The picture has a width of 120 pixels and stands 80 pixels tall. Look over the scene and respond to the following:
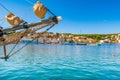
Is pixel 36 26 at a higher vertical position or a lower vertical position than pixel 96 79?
higher

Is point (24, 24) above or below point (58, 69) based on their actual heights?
above

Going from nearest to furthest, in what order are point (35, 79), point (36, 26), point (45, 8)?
point (45, 8), point (36, 26), point (35, 79)

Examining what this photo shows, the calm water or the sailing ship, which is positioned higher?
the sailing ship

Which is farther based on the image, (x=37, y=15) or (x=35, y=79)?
(x=35, y=79)

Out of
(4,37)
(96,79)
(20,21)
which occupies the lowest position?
(96,79)

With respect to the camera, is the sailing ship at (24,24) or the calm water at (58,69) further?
the calm water at (58,69)

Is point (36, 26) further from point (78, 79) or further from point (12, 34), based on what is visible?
point (78, 79)

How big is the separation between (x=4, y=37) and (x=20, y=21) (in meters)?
2.61

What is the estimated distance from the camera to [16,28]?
51.8ft

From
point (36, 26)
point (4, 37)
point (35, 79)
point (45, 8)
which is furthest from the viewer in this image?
point (35, 79)

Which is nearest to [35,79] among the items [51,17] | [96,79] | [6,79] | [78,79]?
[6,79]

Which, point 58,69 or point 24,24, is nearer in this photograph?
A: point 24,24

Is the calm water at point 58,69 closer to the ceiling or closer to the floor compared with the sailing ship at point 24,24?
closer to the floor

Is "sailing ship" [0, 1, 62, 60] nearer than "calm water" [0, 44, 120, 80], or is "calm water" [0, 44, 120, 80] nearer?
"sailing ship" [0, 1, 62, 60]
